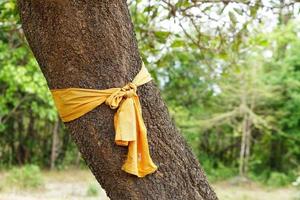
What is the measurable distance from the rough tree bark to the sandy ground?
16.7 ft

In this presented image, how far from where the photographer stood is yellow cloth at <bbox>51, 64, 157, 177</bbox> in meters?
1.39

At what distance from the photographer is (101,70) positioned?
140 centimetres

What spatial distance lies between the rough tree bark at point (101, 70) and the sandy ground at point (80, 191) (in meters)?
5.09

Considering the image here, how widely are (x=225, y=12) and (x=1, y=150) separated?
7.54 meters

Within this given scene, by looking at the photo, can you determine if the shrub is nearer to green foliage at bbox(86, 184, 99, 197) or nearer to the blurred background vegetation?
the blurred background vegetation

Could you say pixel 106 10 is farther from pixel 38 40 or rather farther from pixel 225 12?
pixel 225 12

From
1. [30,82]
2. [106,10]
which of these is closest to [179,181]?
[106,10]

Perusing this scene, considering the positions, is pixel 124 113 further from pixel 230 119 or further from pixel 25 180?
pixel 230 119

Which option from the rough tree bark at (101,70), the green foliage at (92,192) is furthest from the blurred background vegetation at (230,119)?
the rough tree bark at (101,70)

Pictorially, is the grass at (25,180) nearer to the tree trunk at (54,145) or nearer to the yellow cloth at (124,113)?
the tree trunk at (54,145)

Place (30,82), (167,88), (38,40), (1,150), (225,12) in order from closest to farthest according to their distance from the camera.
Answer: (38,40), (225,12), (30,82), (1,150), (167,88)

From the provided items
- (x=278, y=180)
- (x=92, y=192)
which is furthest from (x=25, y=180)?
(x=278, y=180)

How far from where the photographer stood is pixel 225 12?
2818mm

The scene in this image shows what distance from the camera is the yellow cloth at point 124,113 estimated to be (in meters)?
1.39
